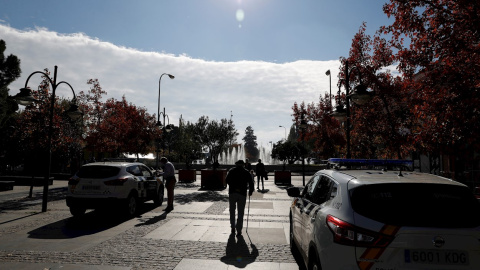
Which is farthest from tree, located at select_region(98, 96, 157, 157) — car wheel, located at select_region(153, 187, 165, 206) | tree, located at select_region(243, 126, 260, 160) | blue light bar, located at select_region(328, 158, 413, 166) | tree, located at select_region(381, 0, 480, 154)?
tree, located at select_region(243, 126, 260, 160)

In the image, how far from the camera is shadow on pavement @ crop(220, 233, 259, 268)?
227 inches

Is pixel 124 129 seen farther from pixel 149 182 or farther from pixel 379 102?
pixel 379 102

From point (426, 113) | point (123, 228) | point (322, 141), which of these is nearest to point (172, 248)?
point (123, 228)

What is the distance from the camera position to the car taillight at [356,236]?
2.93 meters

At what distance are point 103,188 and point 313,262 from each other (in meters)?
7.44

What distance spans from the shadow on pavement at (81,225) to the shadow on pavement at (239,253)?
3.46m

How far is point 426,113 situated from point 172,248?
6.25m

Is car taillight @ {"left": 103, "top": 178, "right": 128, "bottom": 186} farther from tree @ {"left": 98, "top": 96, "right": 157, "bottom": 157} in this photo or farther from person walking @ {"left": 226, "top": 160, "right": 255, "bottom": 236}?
tree @ {"left": 98, "top": 96, "right": 157, "bottom": 157}

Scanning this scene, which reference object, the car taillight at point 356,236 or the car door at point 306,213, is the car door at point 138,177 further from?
the car taillight at point 356,236

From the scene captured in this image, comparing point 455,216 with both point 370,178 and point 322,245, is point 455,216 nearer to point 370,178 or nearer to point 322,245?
point 370,178

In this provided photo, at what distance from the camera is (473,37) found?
23.0 feet

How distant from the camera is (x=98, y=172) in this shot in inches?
390

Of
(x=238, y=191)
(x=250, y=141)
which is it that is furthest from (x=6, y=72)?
(x=250, y=141)

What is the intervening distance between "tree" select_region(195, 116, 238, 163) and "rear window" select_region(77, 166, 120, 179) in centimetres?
3060
